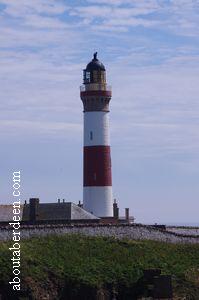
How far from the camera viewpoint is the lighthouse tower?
5591 centimetres

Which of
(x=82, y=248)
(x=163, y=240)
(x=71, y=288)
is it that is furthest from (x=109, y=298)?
(x=163, y=240)

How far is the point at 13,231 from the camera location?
135 ft

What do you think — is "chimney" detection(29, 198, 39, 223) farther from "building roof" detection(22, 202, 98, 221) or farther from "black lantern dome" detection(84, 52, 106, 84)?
"black lantern dome" detection(84, 52, 106, 84)

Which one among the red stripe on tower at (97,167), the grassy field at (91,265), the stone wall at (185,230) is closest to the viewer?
the grassy field at (91,265)

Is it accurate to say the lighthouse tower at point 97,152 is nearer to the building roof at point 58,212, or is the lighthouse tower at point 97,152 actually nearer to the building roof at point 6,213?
the building roof at point 58,212

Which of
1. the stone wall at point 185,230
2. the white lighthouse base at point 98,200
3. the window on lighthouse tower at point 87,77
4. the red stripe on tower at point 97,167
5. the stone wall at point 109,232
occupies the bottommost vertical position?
the stone wall at point 109,232

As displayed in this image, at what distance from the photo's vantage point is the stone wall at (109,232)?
1672 inches

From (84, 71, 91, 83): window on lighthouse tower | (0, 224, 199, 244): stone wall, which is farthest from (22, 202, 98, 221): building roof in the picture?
(84, 71, 91, 83): window on lighthouse tower

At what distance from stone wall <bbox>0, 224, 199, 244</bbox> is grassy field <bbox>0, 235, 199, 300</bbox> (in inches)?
21.9

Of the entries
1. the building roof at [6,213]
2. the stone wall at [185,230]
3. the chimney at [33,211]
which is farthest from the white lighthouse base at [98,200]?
the building roof at [6,213]

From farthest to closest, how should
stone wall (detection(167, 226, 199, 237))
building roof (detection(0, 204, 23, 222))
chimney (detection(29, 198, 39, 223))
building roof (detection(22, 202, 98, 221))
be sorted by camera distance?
stone wall (detection(167, 226, 199, 237)) < building roof (detection(22, 202, 98, 221)) < chimney (detection(29, 198, 39, 223)) < building roof (detection(0, 204, 23, 222))

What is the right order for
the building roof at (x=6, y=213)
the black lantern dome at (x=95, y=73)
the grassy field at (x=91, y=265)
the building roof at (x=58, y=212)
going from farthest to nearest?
the black lantern dome at (x=95, y=73)
the building roof at (x=58, y=212)
the building roof at (x=6, y=213)
the grassy field at (x=91, y=265)

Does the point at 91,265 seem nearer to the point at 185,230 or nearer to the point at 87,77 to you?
the point at 185,230

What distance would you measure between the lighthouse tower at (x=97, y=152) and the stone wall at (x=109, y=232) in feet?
27.8
